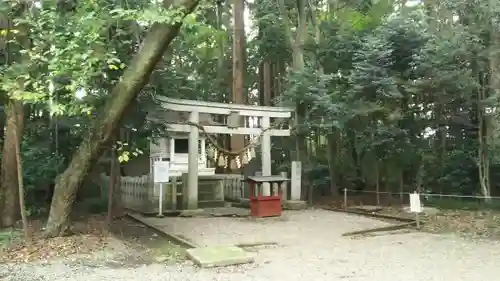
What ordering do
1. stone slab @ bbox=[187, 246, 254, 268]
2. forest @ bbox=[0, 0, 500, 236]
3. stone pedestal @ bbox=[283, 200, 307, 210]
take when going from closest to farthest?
1. stone slab @ bbox=[187, 246, 254, 268]
2. forest @ bbox=[0, 0, 500, 236]
3. stone pedestal @ bbox=[283, 200, 307, 210]

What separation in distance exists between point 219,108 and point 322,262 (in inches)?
285

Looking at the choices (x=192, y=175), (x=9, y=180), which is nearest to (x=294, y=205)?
(x=192, y=175)

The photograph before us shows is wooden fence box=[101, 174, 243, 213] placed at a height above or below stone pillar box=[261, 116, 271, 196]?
below

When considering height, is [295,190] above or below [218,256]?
above

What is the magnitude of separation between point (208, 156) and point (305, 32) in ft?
22.7

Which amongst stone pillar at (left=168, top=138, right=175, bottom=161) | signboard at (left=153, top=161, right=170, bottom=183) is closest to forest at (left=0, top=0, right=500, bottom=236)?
signboard at (left=153, top=161, right=170, bottom=183)

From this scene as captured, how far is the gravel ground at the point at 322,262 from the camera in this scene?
19.2 feet

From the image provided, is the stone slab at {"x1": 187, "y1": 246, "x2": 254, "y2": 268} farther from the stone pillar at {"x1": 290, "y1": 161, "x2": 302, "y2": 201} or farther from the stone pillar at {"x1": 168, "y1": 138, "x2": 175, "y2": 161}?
the stone pillar at {"x1": 168, "y1": 138, "x2": 175, "y2": 161}

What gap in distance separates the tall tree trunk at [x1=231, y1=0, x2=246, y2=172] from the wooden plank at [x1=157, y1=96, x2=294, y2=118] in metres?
3.07

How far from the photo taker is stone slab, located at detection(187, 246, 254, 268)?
6395mm

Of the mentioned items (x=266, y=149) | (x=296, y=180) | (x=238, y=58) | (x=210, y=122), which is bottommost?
(x=296, y=180)

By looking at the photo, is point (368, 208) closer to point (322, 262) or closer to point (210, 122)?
point (210, 122)

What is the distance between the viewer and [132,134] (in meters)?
9.94

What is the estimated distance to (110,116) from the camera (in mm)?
7465
